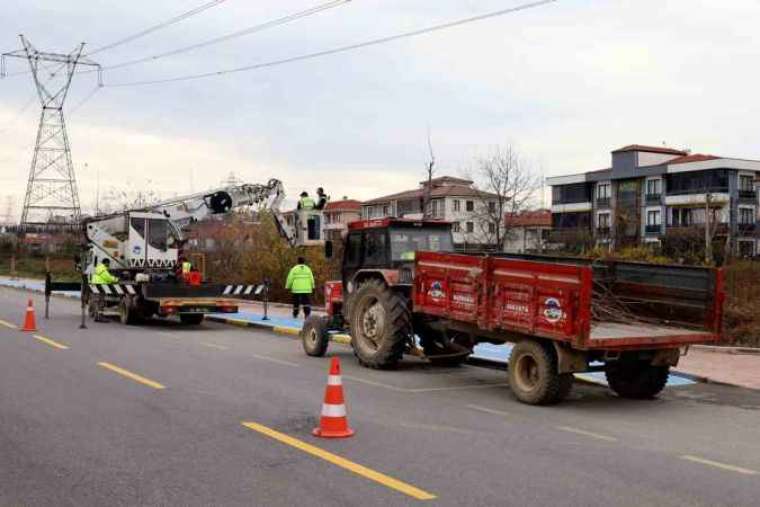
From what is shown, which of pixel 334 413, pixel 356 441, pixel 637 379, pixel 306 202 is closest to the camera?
pixel 356 441

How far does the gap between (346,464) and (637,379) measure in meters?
5.71

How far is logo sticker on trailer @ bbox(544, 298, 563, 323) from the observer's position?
9913 mm

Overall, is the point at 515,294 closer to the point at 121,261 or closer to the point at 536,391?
the point at 536,391

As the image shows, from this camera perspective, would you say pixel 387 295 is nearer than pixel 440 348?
Yes

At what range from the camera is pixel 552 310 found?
1002cm

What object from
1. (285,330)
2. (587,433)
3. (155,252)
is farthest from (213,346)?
(587,433)

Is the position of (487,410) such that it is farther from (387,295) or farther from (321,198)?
(321,198)

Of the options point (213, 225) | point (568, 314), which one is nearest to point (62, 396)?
point (568, 314)

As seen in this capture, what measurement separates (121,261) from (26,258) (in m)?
53.4

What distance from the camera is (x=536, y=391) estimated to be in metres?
10.4

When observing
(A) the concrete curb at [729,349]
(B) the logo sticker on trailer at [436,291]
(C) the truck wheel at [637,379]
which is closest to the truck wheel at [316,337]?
(B) the logo sticker on trailer at [436,291]

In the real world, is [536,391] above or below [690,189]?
below

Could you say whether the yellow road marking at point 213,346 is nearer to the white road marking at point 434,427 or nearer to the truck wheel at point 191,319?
the truck wheel at point 191,319

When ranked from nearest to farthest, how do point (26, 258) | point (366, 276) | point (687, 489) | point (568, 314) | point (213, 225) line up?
point (687, 489)
point (568, 314)
point (366, 276)
point (213, 225)
point (26, 258)
